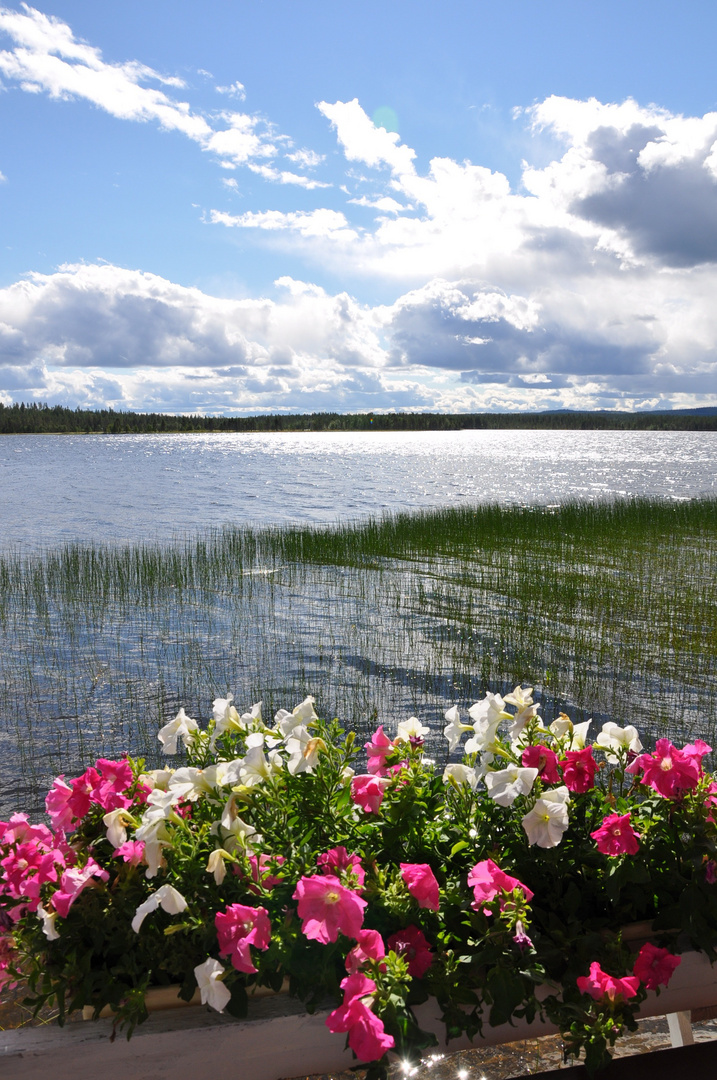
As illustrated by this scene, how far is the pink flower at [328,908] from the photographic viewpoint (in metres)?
1.86

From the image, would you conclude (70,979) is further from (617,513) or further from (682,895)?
(617,513)

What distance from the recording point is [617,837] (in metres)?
2.21

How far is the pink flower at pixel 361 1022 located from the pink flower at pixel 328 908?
12cm

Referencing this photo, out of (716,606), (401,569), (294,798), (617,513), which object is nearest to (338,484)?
(617,513)

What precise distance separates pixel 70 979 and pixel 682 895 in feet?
6.25

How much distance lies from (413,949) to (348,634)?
31.6 feet

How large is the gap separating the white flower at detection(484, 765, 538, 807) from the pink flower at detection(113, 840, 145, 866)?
111 centimetres

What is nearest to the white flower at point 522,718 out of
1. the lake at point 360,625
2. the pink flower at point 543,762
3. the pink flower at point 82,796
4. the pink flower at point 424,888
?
the pink flower at point 543,762

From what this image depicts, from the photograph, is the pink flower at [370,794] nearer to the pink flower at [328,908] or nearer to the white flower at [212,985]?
the pink flower at [328,908]

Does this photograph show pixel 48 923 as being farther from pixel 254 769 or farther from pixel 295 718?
pixel 295 718

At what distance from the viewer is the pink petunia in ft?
7.57

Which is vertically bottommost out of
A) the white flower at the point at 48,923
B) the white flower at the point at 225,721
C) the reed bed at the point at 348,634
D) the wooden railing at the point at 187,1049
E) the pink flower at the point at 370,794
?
the reed bed at the point at 348,634

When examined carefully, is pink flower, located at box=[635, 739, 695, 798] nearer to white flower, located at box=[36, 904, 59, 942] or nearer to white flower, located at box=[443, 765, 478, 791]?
white flower, located at box=[443, 765, 478, 791]

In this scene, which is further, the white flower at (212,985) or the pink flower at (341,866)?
the pink flower at (341,866)
